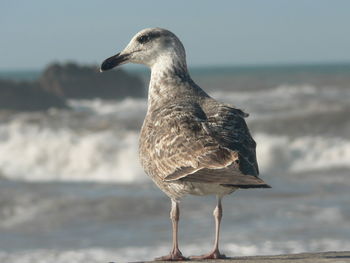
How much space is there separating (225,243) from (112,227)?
2.21 meters

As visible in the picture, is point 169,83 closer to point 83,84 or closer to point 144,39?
point 144,39

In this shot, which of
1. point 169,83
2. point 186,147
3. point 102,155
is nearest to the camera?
point 186,147

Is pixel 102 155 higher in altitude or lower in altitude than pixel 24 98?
lower

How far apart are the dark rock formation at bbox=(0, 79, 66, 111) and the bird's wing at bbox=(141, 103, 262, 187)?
102 feet

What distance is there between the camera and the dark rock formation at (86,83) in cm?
4628

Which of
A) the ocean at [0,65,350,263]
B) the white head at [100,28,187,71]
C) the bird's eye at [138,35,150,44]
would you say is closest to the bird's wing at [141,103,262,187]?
the white head at [100,28,187,71]

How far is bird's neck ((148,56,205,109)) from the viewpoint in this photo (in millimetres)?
6164

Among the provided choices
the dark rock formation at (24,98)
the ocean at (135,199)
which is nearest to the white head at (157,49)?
the ocean at (135,199)

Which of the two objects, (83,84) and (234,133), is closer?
(234,133)

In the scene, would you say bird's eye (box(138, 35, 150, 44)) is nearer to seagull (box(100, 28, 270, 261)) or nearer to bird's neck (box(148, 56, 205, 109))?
seagull (box(100, 28, 270, 261))

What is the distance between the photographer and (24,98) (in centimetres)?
3797

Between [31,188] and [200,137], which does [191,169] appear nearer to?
[200,137]

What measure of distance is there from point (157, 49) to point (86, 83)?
42.0 metres

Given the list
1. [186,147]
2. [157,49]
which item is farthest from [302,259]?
[157,49]
